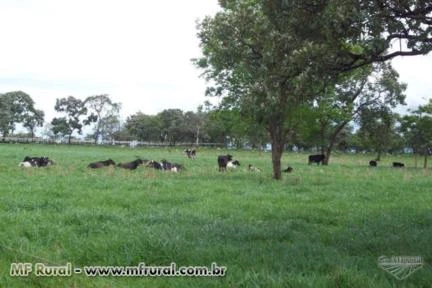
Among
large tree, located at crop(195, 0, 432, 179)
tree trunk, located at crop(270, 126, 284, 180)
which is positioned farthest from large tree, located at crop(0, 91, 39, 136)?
large tree, located at crop(195, 0, 432, 179)

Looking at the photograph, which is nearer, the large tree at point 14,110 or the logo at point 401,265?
the logo at point 401,265

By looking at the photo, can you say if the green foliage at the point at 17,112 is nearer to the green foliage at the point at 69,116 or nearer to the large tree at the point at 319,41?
the green foliage at the point at 69,116

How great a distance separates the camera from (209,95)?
30.5 m

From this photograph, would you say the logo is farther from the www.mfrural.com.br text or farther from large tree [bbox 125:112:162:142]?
large tree [bbox 125:112:162:142]

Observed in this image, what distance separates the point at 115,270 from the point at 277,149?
62.7ft

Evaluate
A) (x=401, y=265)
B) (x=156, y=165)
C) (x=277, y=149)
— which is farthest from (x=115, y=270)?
(x=156, y=165)

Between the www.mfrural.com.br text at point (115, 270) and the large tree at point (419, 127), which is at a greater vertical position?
the large tree at point (419, 127)

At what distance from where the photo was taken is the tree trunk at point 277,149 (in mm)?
25734

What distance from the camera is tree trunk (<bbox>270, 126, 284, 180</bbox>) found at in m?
25.7

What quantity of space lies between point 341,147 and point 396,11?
117m

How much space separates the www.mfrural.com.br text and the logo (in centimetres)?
250

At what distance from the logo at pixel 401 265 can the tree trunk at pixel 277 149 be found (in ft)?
56.8

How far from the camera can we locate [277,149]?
26.1 meters

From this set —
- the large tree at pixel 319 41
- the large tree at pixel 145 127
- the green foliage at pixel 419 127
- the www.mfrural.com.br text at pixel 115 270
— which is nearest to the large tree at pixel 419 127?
the green foliage at pixel 419 127
